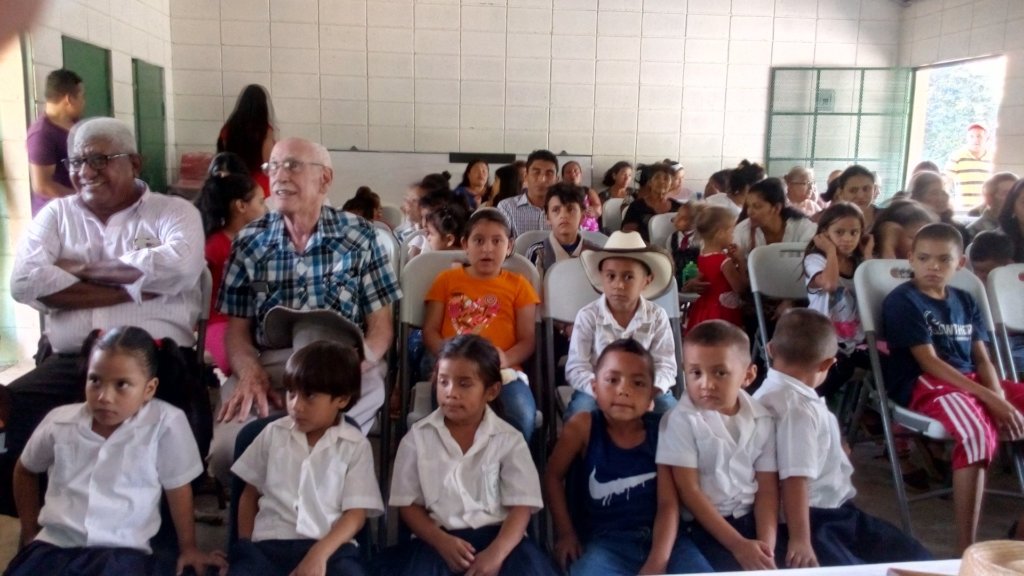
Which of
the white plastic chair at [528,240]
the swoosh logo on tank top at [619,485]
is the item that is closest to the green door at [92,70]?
the white plastic chair at [528,240]

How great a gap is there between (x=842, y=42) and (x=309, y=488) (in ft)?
24.4

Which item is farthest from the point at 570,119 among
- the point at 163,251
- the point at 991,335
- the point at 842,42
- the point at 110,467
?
the point at 110,467

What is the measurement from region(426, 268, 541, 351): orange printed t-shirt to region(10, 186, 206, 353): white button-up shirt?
0.82m

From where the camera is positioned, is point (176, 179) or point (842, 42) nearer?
point (176, 179)

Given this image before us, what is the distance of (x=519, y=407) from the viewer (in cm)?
237

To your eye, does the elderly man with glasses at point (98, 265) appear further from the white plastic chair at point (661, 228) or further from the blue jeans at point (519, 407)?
the white plastic chair at point (661, 228)

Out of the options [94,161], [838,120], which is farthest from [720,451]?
[838,120]

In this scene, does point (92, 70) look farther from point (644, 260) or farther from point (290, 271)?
point (644, 260)

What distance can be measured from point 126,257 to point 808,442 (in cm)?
194

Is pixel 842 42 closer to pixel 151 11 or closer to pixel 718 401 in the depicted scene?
pixel 151 11

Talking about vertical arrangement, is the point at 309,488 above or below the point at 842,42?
below

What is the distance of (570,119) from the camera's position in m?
7.60

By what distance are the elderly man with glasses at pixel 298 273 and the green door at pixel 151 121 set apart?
3940mm

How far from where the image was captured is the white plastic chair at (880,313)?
263cm
